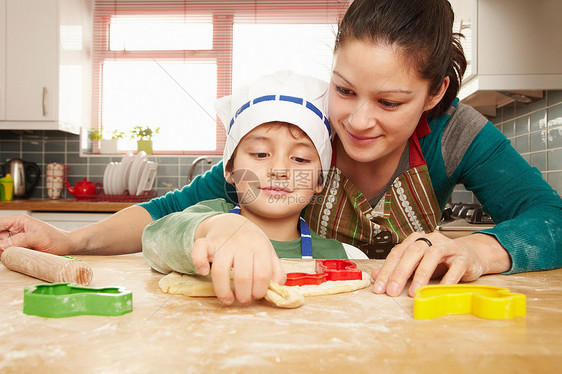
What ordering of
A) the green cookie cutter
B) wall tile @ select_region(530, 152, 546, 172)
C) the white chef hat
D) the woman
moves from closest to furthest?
1. the green cookie cutter
2. the woman
3. the white chef hat
4. wall tile @ select_region(530, 152, 546, 172)

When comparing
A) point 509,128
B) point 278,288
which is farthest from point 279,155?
point 509,128

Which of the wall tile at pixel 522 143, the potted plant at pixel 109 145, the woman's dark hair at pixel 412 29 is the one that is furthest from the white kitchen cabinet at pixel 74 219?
the wall tile at pixel 522 143

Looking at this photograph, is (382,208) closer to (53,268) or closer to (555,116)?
(53,268)

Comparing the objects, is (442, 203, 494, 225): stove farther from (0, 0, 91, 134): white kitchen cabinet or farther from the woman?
(0, 0, 91, 134): white kitchen cabinet

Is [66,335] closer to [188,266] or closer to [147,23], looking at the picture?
[188,266]

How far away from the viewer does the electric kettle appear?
9.44ft

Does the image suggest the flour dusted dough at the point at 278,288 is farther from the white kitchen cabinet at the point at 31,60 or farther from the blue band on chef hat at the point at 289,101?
the white kitchen cabinet at the point at 31,60

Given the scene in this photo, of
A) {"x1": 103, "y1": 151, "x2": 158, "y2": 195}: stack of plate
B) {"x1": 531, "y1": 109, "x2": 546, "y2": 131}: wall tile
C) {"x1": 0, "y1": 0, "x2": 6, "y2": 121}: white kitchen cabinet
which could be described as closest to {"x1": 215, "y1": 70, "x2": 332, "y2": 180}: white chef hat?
{"x1": 531, "y1": 109, "x2": 546, "y2": 131}: wall tile

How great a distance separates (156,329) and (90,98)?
318 centimetres

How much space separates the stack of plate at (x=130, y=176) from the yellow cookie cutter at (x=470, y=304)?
245 cm

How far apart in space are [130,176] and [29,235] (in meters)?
1.96

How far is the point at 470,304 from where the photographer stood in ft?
1.59

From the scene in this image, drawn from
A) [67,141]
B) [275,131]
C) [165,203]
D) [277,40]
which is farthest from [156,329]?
[67,141]

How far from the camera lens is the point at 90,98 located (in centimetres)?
322
